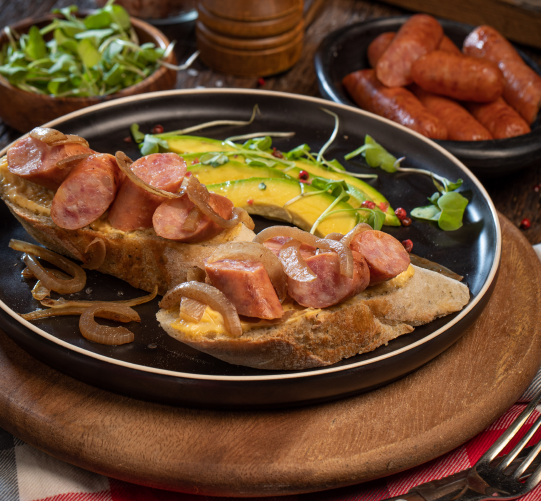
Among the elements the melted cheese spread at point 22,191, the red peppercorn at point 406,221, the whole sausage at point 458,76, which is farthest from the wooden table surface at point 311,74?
the melted cheese spread at point 22,191

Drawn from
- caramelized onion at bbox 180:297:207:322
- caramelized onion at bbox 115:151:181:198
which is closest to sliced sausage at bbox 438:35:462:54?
caramelized onion at bbox 115:151:181:198

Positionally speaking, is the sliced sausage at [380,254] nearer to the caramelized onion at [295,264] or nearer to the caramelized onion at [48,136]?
A: the caramelized onion at [295,264]

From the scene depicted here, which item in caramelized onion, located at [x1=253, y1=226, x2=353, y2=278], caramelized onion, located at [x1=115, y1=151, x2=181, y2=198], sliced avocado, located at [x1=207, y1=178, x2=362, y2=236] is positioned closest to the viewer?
caramelized onion, located at [x1=253, y1=226, x2=353, y2=278]

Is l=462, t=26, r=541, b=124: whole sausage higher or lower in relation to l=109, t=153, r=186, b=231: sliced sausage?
higher

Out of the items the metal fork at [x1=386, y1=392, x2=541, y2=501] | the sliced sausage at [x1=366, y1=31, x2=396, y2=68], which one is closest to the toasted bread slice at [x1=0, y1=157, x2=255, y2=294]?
the metal fork at [x1=386, y1=392, x2=541, y2=501]

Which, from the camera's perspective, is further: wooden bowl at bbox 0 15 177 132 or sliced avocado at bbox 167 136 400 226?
wooden bowl at bbox 0 15 177 132

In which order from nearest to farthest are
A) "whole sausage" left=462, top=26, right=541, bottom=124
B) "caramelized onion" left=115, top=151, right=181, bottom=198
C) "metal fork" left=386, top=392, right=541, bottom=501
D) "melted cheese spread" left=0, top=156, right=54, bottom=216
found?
"metal fork" left=386, top=392, right=541, bottom=501, "caramelized onion" left=115, top=151, right=181, bottom=198, "melted cheese spread" left=0, top=156, right=54, bottom=216, "whole sausage" left=462, top=26, right=541, bottom=124

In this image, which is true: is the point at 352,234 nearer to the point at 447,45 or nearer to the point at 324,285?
the point at 324,285

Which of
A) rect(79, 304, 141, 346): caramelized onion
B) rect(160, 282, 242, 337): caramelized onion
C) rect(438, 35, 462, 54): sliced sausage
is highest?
rect(438, 35, 462, 54): sliced sausage

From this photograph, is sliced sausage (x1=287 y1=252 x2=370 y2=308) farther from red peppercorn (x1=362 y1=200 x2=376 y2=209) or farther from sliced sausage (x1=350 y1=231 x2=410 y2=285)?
red peppercorn (x1=362 y1=200 x2=376 y2=209)
